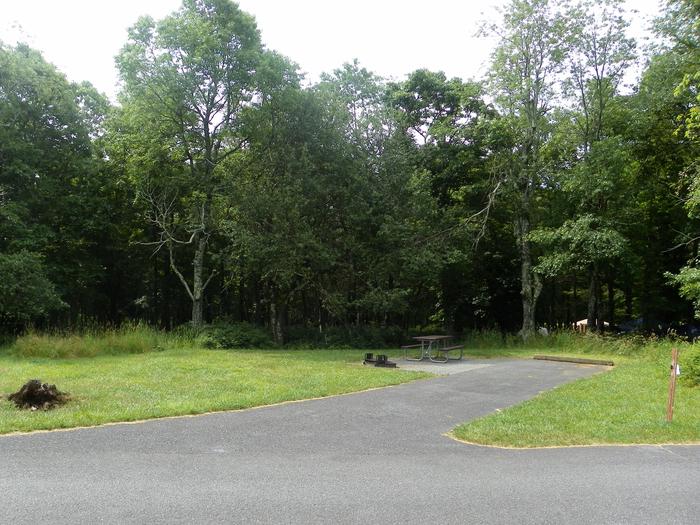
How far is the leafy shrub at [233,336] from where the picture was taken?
65.0ft

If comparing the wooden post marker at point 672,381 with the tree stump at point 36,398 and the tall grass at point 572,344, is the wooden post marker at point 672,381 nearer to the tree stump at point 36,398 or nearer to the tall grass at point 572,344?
the tree stump at point 36,398

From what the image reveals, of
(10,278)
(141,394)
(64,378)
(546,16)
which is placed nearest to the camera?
(141,394)

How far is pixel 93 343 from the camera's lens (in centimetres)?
1633

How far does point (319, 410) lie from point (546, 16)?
2390cm

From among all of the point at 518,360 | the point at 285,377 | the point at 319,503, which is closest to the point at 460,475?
the point at 319,503

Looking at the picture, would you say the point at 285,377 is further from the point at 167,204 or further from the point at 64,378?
the point at 167,204

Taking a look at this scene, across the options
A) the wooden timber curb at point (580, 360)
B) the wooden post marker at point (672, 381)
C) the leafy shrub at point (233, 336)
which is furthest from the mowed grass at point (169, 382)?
the wooden timber curb at point (580, 360)

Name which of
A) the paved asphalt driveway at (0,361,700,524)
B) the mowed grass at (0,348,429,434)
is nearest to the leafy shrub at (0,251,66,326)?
the mowed grass at (0,348,429,434)

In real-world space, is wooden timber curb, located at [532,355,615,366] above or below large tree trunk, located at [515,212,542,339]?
below

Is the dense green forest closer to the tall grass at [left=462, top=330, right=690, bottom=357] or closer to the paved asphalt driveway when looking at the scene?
the tall grass at [left=462, top=330, right=690, bottom=357]

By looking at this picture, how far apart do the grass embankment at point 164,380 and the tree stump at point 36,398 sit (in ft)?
0.48

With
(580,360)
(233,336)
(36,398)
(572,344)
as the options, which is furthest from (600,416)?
(233,336)

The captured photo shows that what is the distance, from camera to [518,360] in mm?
17422

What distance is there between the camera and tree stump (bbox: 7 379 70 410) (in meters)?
7.66
